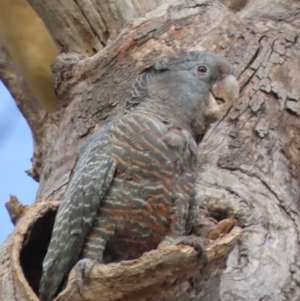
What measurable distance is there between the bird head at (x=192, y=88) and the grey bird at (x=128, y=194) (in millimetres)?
29

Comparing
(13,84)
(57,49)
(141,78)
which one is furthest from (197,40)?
(13,84)

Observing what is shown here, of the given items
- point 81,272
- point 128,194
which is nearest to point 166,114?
point 128,194

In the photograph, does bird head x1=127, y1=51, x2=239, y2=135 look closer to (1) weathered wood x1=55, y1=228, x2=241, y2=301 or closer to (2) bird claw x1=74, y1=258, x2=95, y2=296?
(1) weathered wood x1=55, y1=228, x2=241, y2=301

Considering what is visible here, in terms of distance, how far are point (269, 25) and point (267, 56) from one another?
322 millimetres

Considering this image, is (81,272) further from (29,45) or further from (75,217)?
(29,45)

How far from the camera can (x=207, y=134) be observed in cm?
367

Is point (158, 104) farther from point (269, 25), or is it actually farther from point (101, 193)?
point (269, 25)

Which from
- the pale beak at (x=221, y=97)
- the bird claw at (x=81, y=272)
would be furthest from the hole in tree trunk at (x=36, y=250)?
the pale beak at (x=221, y=97)

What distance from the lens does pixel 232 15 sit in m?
4.05

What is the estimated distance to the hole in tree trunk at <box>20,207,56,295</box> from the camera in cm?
310

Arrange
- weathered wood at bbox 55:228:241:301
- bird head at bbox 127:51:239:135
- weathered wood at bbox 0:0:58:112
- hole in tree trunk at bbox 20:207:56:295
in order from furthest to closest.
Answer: weathered wood at bbox 0:0:58:112 → bird head at bbox 127:51:239:135 → hole in tree trunk at bbox 20:207:56:295 → weathered wood at bbox 55:228:241:301

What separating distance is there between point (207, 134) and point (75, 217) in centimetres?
107

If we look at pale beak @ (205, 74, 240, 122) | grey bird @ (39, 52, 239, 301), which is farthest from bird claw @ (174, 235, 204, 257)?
pale beak @ (205, 74, 240, 122)

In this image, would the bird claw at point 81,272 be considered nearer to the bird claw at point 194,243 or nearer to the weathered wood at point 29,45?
the bird claw at point 194,243
